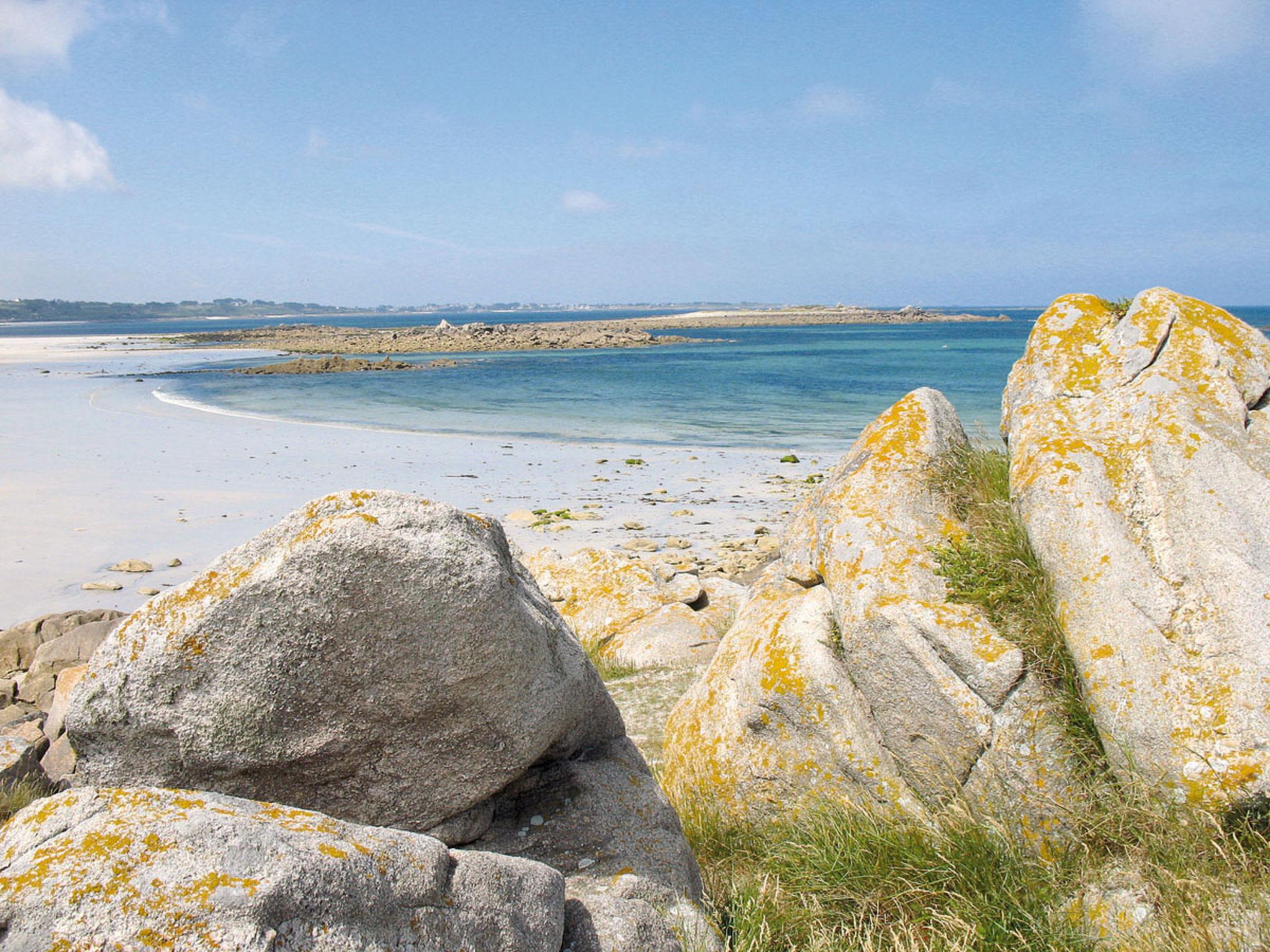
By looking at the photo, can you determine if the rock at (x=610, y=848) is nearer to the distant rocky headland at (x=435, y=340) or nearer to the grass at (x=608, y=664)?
the grass at (x=608, y=664)

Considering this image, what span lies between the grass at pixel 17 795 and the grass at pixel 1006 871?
11.7ft

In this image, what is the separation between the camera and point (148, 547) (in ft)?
50.6

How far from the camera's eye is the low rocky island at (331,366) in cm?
5862

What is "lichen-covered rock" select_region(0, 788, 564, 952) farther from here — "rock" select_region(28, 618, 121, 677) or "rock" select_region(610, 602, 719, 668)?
"rock" select_region(28, 618, 121, 677)

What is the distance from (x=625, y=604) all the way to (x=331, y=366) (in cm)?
5524

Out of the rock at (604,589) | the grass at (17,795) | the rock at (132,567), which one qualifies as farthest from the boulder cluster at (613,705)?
the rock at (132,567)

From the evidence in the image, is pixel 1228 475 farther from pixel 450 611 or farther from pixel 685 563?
pixel 685 563

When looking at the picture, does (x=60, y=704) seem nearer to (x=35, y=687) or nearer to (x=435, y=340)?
(x=35, y=687)

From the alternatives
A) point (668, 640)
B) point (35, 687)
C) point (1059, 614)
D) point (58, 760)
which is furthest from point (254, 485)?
point (1059, 614)

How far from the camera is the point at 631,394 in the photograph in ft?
156

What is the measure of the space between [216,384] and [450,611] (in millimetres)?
52312

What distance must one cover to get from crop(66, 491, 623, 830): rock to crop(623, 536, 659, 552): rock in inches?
478

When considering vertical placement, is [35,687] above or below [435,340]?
below

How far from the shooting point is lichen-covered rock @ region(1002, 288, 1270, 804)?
12.8 ft
